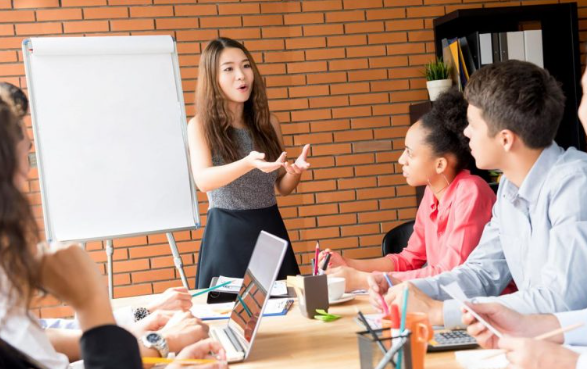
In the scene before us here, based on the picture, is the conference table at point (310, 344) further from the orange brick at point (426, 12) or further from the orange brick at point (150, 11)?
the orange brick at point (426, 12)

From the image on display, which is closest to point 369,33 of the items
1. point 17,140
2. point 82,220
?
point 82,220

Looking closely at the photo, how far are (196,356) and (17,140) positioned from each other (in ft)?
2.23

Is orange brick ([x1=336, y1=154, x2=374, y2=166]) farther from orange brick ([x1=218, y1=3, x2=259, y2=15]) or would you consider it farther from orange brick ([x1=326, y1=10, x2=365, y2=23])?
orange brick ([x1=218, y1=3, x2=259, y2=15])

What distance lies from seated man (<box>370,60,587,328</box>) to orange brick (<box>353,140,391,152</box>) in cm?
212

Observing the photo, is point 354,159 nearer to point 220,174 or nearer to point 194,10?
point 194,10

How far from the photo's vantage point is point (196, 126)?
9.51ft

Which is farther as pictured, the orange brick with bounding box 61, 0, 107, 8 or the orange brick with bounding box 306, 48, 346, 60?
the orange brick with bounding box 306, 48, 346, 60

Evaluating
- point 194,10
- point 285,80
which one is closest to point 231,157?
point 285,80

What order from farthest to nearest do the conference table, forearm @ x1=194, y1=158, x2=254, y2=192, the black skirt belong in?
1. the black skirt
2. forearm @ x1=194, y1=158, x2=254, y2=192
3. the conference table

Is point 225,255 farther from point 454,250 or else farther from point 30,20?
point 30,20

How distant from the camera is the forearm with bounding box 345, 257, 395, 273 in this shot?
245 centimetres

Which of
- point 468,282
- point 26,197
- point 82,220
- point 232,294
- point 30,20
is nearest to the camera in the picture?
point 26,197

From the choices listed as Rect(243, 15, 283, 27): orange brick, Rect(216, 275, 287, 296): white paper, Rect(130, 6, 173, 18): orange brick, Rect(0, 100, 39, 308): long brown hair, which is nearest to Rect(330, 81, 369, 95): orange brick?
Rect(243, 15, 283, 27): orange brick

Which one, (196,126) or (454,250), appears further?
(196,126)
